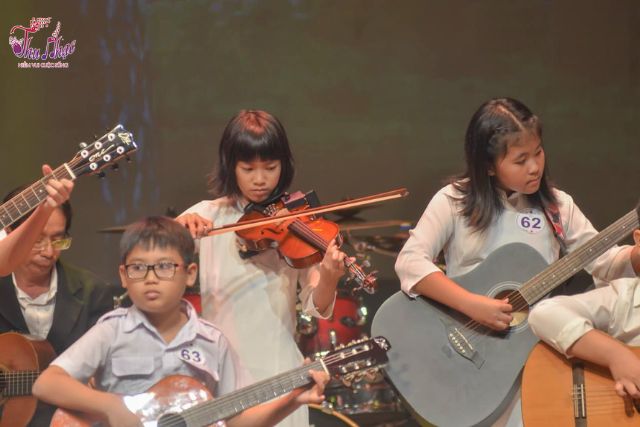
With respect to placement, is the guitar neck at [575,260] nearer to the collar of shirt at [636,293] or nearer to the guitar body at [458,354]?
the guitar body at [458,354]

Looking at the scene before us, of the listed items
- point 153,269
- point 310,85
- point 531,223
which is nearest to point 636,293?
point 531,223

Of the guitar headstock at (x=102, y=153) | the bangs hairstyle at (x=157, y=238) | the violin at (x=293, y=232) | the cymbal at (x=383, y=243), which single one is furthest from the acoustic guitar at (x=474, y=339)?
the cymbal at (x=383, y=243)

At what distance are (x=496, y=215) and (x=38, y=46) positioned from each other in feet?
9.63

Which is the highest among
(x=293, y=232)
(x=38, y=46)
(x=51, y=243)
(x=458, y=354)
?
(x=38, y=46)

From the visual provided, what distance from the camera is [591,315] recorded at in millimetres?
3150

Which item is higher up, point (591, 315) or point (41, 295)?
point (41, 295)

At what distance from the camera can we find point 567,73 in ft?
17.4

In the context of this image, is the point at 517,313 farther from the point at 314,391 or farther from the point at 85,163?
the point at 85,163

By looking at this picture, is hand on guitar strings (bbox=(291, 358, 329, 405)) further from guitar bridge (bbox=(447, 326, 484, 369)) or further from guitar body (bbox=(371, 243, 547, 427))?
guitar bridge (bbox=(447, 326, 484, 369))

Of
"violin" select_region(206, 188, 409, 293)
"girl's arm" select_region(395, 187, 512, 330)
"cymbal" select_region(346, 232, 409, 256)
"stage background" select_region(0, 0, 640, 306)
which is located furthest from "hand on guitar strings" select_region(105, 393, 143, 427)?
"stage background" select_region(0, 0, 640, 306)

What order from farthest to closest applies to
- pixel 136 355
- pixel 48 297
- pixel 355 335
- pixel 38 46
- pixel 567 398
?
pixel 38 46 < pixel 355 335 < pixel 48 297 < pixel 567 398 < pixel 136 355

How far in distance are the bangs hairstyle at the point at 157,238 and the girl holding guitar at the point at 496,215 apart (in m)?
0.86

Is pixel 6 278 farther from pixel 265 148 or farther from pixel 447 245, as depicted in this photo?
pixel 447 245

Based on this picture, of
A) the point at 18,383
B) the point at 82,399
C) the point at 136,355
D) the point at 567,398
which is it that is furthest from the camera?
the point at 18,383
